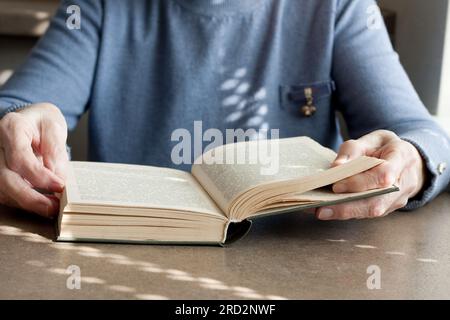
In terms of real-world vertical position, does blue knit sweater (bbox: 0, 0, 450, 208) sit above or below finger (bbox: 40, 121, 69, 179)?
above

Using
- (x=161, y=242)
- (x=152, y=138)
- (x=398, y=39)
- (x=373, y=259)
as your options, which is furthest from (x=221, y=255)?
(x=398, y=39)

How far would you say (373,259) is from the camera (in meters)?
0.98

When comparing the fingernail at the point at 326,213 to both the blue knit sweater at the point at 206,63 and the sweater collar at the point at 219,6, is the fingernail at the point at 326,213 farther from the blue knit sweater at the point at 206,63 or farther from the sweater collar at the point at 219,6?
the sweater collar at the point at 219,6

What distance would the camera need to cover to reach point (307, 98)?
1.50 metres

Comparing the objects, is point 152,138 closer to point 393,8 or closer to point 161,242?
point 161,242

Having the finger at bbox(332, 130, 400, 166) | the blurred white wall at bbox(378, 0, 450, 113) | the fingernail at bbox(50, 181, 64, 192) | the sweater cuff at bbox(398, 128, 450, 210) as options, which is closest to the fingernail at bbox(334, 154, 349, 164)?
the finger at bbox(332, 130, 400, 166)

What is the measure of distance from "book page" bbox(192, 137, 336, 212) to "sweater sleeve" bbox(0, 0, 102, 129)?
0.38m

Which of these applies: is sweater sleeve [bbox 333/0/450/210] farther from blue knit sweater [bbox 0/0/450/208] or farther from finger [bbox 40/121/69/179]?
finger [bbox 40/121/69/179]

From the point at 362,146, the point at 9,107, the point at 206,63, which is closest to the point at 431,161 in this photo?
the point at 362,146

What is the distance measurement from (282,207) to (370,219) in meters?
0.21

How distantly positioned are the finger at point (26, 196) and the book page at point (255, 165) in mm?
215

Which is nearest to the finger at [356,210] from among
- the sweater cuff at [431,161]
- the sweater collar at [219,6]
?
the sweater cuff at [431,161]

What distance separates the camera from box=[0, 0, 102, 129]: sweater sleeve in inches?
54.5

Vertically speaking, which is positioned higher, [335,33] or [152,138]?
[335,33]
